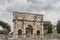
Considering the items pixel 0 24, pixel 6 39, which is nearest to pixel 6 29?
pixel 0 24

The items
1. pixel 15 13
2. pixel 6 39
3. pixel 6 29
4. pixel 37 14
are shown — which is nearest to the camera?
pixel 6 39

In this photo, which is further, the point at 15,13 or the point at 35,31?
the point at 35,31

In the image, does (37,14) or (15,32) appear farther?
(37,14)

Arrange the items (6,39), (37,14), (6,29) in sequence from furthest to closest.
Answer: (6,29)
(37,14)
(6,39)

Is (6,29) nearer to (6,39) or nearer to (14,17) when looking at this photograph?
(14,17)

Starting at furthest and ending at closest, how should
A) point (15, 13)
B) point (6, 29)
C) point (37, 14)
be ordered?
point (6, 29) → point (37, 14) → point (15, 13)

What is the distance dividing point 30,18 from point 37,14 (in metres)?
1.52

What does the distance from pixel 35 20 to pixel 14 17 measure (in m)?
4.23

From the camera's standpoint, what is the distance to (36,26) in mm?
35781

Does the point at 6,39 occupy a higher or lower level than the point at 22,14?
lower

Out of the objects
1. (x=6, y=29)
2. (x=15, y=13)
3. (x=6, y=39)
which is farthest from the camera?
(x=6, y=29)

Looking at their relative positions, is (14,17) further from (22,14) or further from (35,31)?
(35,31)

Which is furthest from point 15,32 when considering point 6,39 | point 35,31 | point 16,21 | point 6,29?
point 6,29

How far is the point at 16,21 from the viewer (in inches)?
1315
